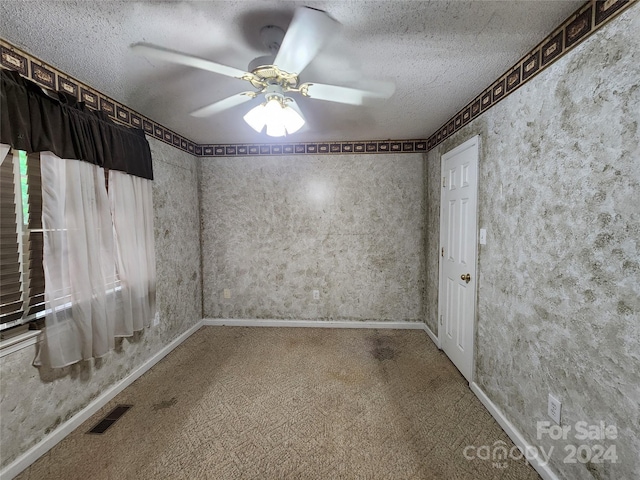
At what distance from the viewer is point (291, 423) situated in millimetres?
1853

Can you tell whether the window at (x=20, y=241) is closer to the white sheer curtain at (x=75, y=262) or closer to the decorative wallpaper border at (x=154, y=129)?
the white sheer curtain at (x=75, y=262)

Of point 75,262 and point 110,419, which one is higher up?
point 75,262

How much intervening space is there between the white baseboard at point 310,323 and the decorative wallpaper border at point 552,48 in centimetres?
244

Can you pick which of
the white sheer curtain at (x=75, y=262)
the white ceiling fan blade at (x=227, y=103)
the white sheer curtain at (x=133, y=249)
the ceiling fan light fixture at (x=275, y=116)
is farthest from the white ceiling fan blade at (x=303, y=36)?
the white sheer curtain at (x=133, y=249)

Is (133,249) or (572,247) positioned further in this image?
(133,249)

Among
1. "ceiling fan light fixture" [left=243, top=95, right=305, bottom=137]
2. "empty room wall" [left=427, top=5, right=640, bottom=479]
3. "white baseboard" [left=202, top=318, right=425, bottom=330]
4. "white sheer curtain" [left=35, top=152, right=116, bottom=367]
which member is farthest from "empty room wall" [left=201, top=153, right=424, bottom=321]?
"ceiling fan light fixture" [left=243, top=95, right=305, bottom=137]

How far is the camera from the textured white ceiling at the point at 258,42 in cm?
120

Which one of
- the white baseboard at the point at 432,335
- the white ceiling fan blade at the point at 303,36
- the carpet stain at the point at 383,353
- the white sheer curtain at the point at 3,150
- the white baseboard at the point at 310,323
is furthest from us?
the white baseboard at the point at 310,323

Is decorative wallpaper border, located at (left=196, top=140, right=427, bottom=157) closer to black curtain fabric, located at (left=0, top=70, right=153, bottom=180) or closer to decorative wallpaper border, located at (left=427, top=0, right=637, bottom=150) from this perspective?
decorative wallpaper border, located at (left=427, top=0, right=637, bottom=150)

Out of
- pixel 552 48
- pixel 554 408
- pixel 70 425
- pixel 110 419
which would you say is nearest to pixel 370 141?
pixel 552 48

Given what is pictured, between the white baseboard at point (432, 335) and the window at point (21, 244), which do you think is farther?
the white baseboard at point (432, 335)

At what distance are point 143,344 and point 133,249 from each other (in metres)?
0.93

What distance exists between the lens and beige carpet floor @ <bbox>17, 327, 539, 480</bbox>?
1.52m

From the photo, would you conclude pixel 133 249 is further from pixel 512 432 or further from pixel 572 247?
pixel 512 432
